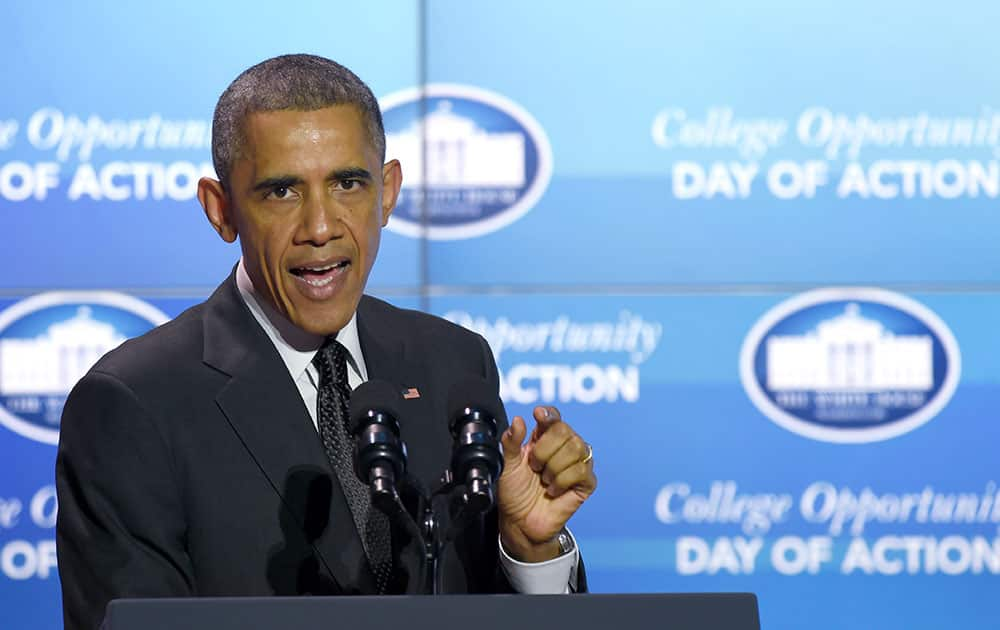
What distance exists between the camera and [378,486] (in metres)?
1.16

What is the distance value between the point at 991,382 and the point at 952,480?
0.91 ft

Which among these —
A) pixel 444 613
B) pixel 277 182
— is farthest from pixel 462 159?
pixel 444 613

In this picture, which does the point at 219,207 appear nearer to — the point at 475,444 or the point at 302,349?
the point at 302,349

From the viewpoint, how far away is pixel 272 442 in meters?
1.57

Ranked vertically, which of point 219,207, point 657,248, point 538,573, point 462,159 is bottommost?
point 538,573

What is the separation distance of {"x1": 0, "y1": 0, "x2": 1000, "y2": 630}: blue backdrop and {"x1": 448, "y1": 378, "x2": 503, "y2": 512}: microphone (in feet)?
6.42

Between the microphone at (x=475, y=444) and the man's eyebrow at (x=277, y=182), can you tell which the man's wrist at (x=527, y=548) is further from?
the man's eyebrow at (x=277, y=182)

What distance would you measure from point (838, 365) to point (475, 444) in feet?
7.45

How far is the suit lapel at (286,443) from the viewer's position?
1535 millimetres

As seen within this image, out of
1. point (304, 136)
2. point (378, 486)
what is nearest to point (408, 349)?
point (304, 136)

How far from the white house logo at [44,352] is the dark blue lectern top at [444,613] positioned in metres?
2.31

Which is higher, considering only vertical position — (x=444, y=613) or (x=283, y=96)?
(x=283, y=96)

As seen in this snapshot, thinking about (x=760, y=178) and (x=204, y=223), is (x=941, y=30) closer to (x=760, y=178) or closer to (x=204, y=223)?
(x=760, y=178)

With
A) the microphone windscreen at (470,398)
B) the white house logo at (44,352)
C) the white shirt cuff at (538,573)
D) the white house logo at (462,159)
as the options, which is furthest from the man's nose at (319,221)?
the white house logo at (44,352)
